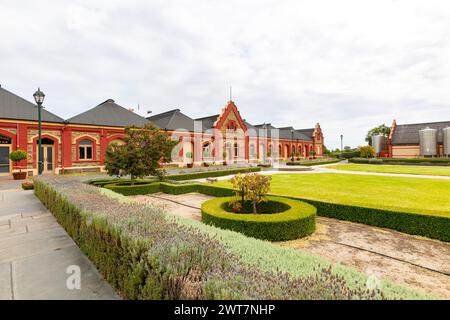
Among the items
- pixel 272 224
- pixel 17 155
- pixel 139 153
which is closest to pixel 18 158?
pixel 17 155

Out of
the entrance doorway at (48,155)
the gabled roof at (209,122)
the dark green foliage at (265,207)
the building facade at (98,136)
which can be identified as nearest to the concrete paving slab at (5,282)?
the dark green foliage at (265,207)

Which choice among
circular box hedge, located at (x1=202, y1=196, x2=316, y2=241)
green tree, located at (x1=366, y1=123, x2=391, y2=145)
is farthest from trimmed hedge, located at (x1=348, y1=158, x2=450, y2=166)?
green tree, located at (x1=366, y1=123, x2=391, y2=145)

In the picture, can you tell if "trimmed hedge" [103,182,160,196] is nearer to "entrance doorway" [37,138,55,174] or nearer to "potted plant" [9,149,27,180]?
"potted plant" [9,149,27,180]

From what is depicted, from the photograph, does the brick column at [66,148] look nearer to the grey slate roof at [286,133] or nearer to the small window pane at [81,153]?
the small window pane at [81,153]

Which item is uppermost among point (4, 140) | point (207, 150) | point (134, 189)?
point (4, 140)

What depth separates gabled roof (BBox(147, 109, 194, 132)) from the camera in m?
34.6

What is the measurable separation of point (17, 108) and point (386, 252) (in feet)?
102

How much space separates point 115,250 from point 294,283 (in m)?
2.91

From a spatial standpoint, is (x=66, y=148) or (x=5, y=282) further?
(x=66, y=148)

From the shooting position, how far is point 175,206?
11141 mm

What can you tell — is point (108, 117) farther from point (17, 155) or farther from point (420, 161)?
point (420, 161)

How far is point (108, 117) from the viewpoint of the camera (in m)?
28.2

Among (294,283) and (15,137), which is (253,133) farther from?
(294,283)
